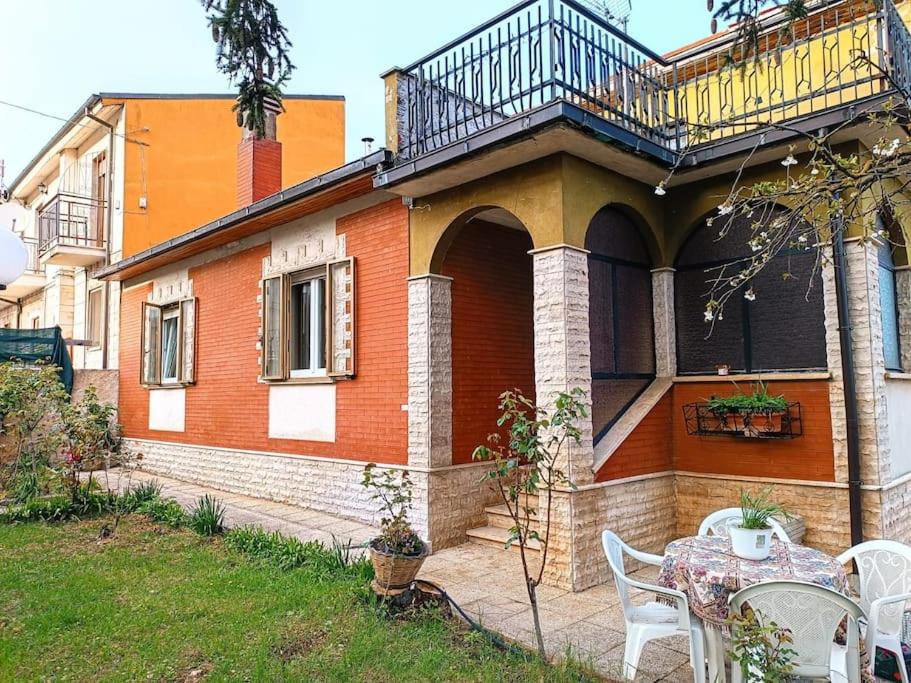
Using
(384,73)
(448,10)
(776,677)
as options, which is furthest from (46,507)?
(776,677)

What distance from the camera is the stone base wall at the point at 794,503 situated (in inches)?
221

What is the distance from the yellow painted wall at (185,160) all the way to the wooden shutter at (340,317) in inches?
295

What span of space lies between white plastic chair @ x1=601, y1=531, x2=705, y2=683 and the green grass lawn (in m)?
0.38

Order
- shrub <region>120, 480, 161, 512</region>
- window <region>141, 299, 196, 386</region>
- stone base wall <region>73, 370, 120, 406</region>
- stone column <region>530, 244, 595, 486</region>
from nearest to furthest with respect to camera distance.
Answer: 1. stone column <region>530, 244, 595, 486</region>
2. shrub <region>120, 480, 161, 512</region>
3. window <region>141, 299, 196, 386</region>
4. stone base wall <region>73, 370, 120, 406</region>

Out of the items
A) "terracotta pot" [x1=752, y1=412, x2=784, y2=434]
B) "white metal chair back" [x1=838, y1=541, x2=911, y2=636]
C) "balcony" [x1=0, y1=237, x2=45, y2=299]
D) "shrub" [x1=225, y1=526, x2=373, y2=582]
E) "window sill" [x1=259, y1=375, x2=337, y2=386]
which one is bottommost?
"shrub" [x1=225, y1=526, x2=373, y2=582]

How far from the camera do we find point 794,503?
19.3 ft

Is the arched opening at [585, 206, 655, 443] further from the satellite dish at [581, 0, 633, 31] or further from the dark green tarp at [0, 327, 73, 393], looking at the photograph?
the dark green tarp at [0, 327, 73, 393]

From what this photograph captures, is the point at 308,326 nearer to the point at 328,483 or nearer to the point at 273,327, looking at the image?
the point at 273,327

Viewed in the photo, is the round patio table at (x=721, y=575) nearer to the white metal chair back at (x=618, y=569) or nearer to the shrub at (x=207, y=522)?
the white metal chair back at (x=618, y=569)

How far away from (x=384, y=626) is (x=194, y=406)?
25.9 ft

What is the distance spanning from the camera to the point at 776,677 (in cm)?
261

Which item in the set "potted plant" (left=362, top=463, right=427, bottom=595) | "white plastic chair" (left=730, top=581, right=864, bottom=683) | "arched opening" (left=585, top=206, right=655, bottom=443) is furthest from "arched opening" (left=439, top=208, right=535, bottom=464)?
"white plastic chair" (left=730, top=581, right=864, bottom=683)

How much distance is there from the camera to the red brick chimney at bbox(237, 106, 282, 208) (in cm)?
1095

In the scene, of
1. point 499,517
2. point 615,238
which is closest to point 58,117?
point 615,238
